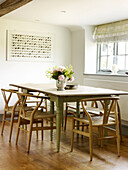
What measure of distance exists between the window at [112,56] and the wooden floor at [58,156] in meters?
1.91

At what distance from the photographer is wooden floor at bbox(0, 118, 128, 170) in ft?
11.6

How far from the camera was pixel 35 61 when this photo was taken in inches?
260

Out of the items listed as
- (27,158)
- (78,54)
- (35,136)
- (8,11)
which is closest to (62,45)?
(78,54)

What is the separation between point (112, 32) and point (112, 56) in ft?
1.71

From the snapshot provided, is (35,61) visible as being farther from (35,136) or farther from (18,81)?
(35,136)

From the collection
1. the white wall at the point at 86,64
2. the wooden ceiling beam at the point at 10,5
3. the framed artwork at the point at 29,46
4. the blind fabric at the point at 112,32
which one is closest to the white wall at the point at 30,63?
the framed artwork at the point at 29,46

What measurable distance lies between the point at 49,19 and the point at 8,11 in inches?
40.1

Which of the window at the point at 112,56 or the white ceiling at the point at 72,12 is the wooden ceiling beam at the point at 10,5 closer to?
the white ceiling at the point at 72,12

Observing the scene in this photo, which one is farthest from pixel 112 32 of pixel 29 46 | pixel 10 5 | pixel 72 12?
pixel 10 5

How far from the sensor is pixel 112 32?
6.16 meters

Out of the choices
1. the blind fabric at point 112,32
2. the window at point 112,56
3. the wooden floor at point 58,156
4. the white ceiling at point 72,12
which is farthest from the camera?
the window at point 112,56

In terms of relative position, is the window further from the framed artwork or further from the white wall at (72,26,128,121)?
the framed artwork

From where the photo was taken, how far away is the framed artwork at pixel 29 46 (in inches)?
248

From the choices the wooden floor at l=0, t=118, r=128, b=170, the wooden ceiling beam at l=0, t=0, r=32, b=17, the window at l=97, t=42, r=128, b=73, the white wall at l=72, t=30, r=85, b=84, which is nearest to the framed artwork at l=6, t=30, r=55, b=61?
the white wall at l=72, t=30, r=85, b=84
